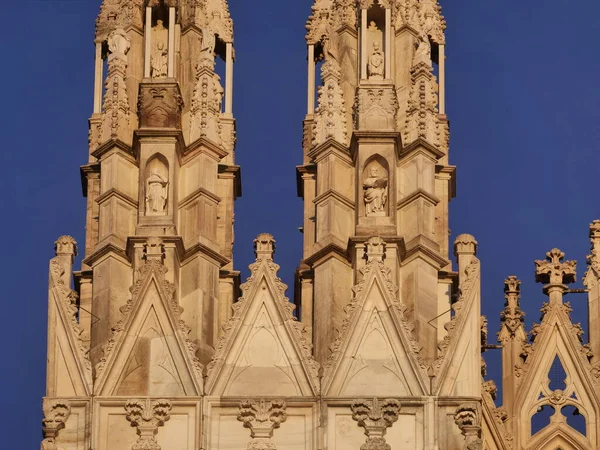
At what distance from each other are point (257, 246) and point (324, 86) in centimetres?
268

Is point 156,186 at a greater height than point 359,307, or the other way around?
point 156,186

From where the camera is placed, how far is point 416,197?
4097 centimetres

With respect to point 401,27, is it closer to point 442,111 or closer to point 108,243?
point 442,111

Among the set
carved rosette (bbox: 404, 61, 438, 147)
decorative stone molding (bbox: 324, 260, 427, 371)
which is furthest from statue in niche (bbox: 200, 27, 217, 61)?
decorative stone molding (bbox: 324, 260, 427, 371)

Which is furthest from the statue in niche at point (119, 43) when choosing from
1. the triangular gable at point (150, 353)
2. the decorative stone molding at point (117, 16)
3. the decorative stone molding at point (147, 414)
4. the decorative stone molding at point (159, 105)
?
the decorative stone molding at point (147, 414)

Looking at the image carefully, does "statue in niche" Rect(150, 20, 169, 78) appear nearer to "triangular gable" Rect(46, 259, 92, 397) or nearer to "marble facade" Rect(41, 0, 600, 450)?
"marble facade" Rect(41, 0, 600, 450)

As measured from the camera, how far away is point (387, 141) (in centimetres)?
4119

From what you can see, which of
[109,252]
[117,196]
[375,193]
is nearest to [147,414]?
[109,252]

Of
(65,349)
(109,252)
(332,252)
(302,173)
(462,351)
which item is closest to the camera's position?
(462,351)

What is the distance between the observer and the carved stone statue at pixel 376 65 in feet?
137

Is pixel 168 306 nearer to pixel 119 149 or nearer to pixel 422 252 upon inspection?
pixel 119 149

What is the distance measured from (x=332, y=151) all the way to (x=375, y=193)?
0.76 m

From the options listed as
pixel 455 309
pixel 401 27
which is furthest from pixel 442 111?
pixel 455 309

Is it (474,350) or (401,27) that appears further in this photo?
(401,27)
